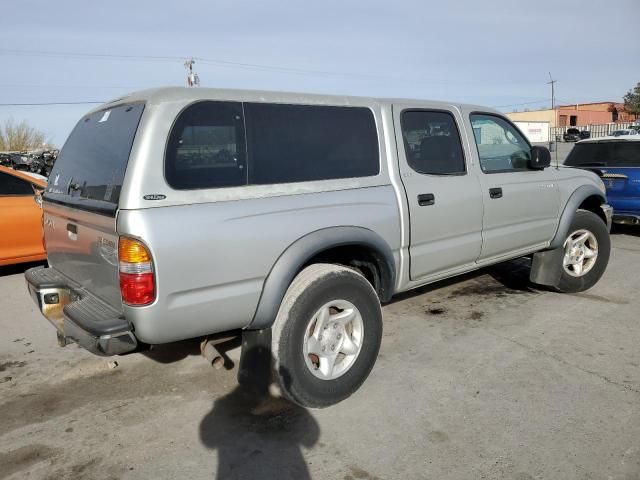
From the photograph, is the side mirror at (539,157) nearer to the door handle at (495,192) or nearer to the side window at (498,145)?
the side window at (498,145)

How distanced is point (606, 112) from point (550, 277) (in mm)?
75553

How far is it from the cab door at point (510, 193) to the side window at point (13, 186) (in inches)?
217

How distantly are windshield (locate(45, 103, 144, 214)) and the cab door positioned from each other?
275 centimetres

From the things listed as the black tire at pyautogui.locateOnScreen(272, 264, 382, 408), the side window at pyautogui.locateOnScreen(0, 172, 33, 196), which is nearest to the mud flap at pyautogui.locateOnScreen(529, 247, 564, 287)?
the black tire at pyautogui.locateOnScreen(272, 264, 382, 408)

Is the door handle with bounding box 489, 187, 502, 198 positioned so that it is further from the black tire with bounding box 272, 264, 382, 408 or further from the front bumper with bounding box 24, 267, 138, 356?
the front bumper with bounding box 24, 267, 138, 356

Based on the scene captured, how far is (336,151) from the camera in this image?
3.31 metres

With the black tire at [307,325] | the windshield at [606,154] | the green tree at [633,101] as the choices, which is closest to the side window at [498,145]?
the black tire at [307,325]

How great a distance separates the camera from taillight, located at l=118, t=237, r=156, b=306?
2.44m

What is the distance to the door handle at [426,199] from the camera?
364cm

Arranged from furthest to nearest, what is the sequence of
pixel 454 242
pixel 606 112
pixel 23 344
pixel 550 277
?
pixel 606 112, pixel 550 277, pixel 23 344, pixel 454 242

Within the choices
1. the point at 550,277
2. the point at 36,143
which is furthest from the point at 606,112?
the point at 550,277

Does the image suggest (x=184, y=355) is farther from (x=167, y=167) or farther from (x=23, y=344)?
(x=167, y=167)

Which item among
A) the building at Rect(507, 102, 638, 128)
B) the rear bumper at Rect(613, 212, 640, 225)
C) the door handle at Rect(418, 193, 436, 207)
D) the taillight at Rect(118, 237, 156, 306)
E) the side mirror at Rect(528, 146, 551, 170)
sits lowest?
the rear bumper at Rect(613, 212, 640, 225)

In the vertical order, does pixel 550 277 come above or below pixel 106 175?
below
